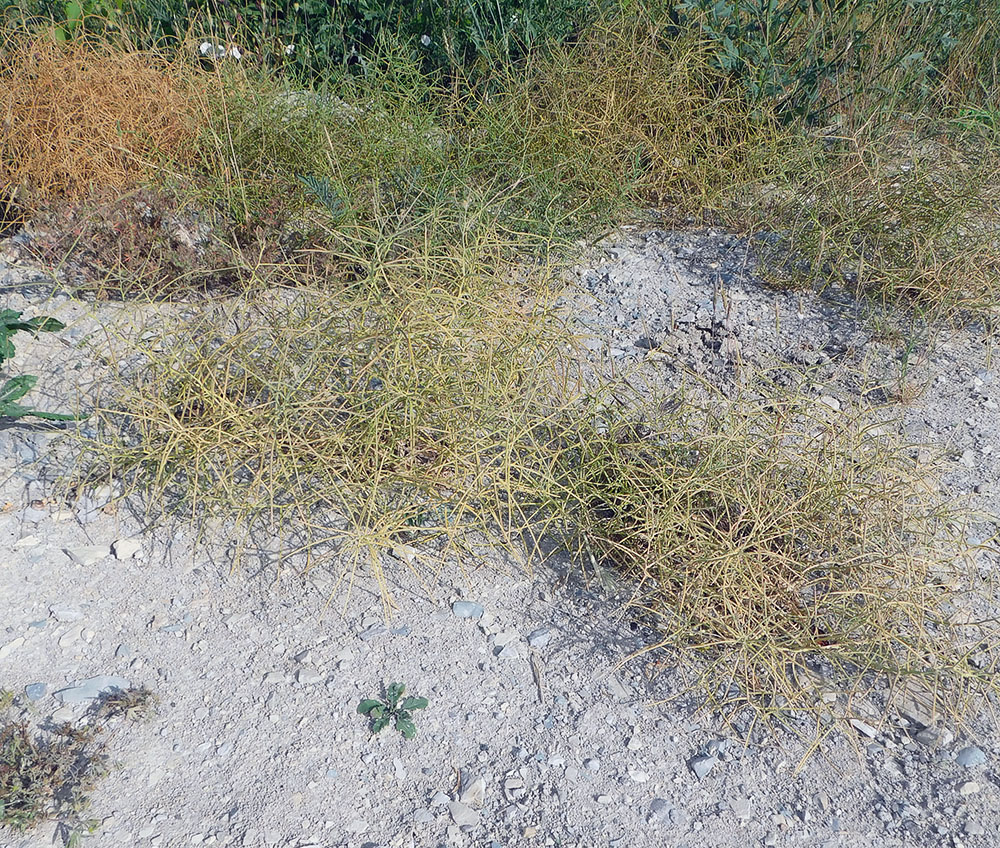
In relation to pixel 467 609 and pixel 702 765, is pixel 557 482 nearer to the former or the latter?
pixel 467 609

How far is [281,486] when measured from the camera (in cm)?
218

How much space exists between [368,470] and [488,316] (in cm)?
59

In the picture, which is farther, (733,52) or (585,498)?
(733,52)

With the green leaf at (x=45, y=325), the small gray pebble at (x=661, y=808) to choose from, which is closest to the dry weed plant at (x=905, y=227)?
the small gray pebble at (x=661, y=808)

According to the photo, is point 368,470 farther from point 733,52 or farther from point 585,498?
point 733,52

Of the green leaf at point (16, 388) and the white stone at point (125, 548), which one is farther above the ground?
the green leaf at point (16, 388)

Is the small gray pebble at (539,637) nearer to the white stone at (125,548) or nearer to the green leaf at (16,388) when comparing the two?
the white stone at (125,548)

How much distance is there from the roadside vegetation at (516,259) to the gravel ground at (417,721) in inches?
4.8

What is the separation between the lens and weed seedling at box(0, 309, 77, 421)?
91.5 inches

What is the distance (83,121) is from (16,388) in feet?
4.43

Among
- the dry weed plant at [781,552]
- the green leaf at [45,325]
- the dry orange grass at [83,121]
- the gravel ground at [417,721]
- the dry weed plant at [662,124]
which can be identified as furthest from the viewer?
the dry weed plant at [662,124]

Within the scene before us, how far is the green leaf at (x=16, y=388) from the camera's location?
2346 millimetres

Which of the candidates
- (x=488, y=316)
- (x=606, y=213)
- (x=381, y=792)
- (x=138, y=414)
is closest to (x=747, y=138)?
(x=606, y=213)

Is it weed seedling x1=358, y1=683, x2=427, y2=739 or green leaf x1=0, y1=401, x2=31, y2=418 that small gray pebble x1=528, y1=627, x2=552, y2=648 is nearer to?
weed seedling x1=358, y1=683, x2=427, y2=739
